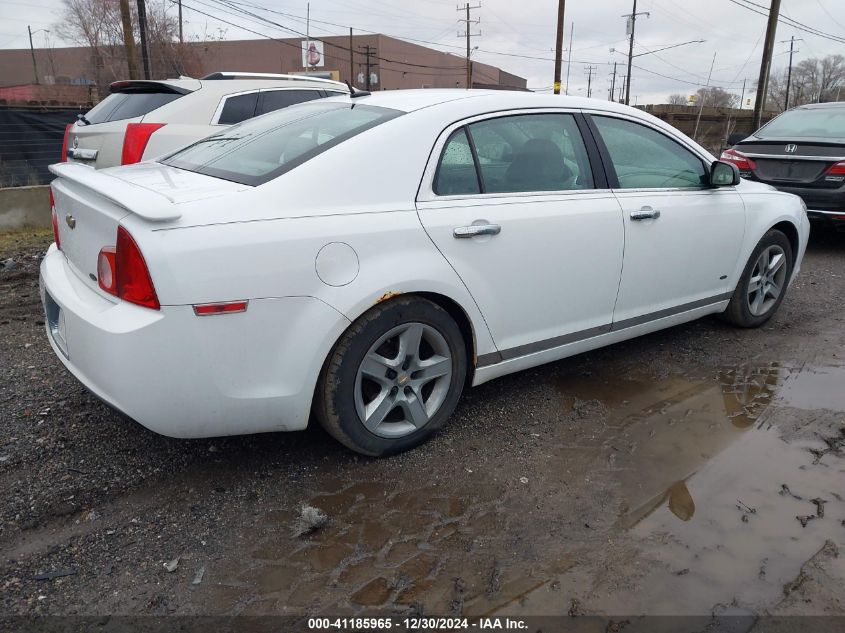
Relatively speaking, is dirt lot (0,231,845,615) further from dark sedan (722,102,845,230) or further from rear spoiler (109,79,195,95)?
dark sedan (722,102,845,230)

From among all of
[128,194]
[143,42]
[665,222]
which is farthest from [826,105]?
[143,42]

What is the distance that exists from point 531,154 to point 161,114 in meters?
4.35

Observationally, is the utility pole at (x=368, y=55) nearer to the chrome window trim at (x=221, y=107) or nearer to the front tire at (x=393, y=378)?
the chrome window trim at (x=221, y=107)

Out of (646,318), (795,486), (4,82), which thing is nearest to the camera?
(795,486)

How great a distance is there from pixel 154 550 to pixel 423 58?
77.6m

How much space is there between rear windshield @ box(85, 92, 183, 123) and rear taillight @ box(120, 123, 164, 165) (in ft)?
0.87

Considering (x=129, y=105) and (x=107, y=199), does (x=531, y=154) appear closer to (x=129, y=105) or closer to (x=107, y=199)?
(x=107, y=199)

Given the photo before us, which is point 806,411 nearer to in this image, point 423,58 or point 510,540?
point 510,540

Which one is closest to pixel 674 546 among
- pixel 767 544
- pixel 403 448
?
pixel 767 544

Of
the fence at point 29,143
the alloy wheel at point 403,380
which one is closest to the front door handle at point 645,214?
the alloy wheel at point 403,380

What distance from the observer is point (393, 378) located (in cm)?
300

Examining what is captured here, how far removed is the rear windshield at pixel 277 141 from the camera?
291cm

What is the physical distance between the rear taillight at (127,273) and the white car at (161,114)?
4.03 m

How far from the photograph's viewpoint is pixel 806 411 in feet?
12.1
